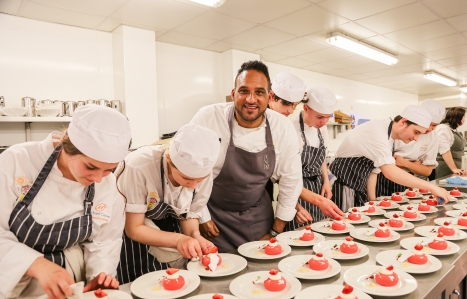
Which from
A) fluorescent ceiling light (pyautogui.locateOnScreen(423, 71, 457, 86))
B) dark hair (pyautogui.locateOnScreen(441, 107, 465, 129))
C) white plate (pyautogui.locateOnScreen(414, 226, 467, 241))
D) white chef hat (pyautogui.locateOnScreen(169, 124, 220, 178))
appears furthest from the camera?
fluorescent ceiling light (pyautogui.locateOnScreen(423, 71, 457, 86))

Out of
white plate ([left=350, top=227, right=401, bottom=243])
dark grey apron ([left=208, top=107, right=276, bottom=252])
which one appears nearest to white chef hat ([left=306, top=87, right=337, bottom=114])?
dark grey apron ([left=208, top=107, right=276, bottom=252])

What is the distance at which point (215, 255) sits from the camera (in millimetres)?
1341

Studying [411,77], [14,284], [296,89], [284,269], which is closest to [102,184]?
[14,284]

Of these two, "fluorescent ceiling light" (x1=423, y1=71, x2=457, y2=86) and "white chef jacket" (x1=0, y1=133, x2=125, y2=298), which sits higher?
"fluorescent ceiling light" (x1=423, y1=71, x2=457, y2=86)

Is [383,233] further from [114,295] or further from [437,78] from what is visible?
[437,78]

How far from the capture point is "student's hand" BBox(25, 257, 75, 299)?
1.05 metres

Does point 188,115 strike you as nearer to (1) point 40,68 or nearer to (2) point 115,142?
(1) point 40,68

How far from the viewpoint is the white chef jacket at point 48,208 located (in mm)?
1099

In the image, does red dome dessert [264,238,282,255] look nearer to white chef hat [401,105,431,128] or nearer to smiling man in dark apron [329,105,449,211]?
smiling man in dark apron [329,105,449,211]

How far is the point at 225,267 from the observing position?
4.43 feet

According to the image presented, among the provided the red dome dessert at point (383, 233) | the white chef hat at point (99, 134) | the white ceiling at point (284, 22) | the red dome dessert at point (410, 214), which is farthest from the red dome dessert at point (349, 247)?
the white ceiling at point (284, 22)

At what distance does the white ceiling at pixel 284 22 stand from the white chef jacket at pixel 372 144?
1.60 m

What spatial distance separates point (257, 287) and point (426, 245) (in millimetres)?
873

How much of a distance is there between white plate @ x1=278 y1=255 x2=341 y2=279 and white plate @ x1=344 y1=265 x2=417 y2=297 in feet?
0.18
